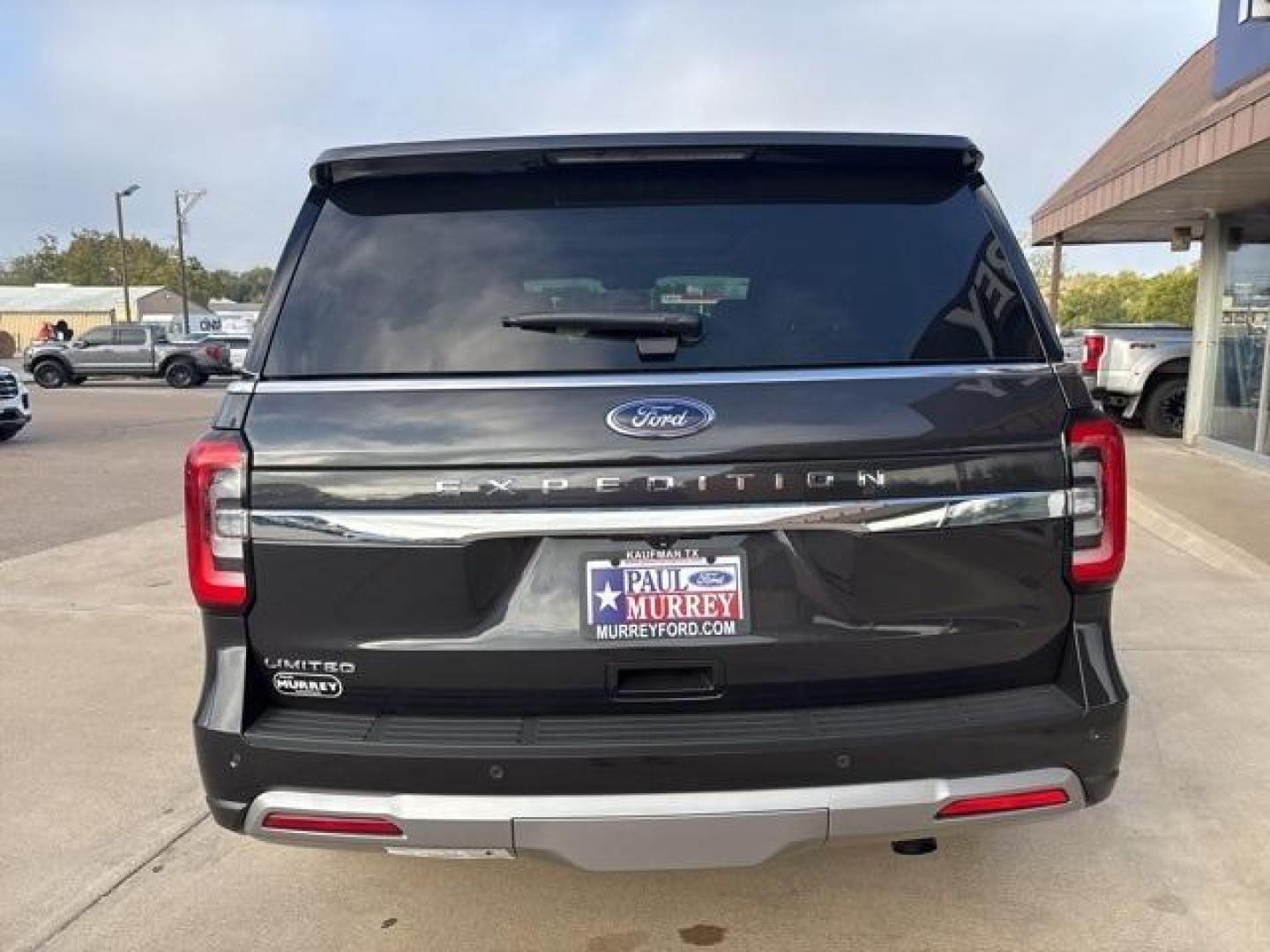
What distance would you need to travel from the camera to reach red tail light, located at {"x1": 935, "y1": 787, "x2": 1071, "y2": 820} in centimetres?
230

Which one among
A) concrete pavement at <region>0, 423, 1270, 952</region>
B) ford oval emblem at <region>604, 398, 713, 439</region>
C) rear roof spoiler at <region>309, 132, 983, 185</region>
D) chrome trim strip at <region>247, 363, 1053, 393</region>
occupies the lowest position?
concrete pavement at <region>0, 423, 1270, 952</region>

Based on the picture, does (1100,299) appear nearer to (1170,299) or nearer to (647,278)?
(1170,299)

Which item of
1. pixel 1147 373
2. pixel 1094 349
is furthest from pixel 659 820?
pixel 1147 373

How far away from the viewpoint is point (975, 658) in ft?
7.81

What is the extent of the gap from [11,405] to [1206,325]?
15626 millimetres

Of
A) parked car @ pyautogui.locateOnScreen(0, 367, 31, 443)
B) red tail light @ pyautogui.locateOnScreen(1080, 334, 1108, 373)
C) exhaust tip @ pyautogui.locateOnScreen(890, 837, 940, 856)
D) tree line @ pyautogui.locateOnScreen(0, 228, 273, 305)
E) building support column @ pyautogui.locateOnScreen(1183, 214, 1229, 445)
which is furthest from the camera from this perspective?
tree line @ pyautogui.locateOnScreen(0, 228, 273, 305)

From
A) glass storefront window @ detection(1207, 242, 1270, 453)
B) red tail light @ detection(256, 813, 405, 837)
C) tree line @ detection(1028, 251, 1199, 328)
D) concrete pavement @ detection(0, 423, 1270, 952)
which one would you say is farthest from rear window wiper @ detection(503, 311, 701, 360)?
tree line @ detection(1028, 251, 1199, 328)

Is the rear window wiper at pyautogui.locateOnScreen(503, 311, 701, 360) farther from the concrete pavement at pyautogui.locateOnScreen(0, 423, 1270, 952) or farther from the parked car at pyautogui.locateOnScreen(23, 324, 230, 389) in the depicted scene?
the parked car at pyautogui.locateOnScreen(23, 324, 230, 389)

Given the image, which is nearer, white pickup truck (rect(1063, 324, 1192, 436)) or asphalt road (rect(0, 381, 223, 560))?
asphalt road (rect(0, 381, 223, 560))

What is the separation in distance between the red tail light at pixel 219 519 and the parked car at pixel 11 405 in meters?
14.4

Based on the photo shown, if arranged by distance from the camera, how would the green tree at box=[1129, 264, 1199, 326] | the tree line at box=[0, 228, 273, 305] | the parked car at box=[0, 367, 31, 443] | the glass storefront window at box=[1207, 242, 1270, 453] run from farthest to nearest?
the tree line at box=[0, 228, 273, 305], the green tree at box=[1129, 264, 1199, 326], the parked car at box=[0, 367, 31, 443], the glass storefront window at box=[1207, 242, 1270, 453]

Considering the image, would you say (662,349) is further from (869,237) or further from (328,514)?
(328,514)

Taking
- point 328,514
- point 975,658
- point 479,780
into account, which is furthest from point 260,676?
point 975,658

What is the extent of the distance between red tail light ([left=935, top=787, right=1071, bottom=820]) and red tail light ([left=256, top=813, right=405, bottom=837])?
3.92 ft
